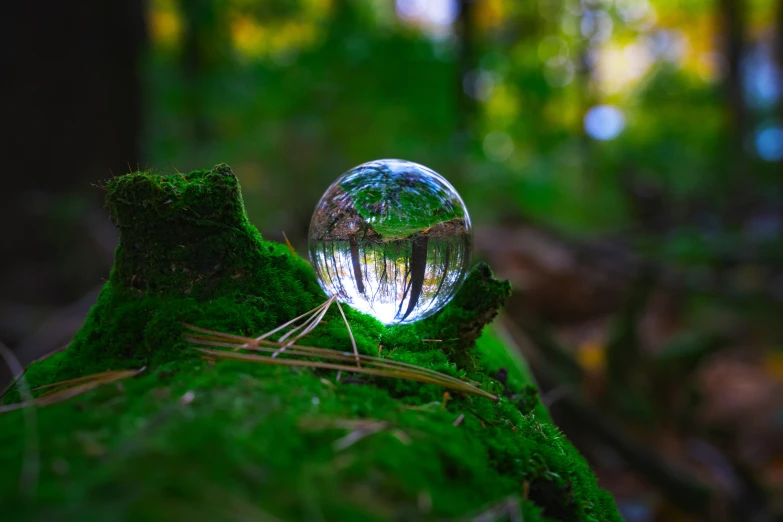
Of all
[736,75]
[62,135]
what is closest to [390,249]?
[62,135]

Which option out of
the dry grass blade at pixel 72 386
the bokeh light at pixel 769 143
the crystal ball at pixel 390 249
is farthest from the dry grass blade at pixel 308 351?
the bokeh light at pixel 769 143

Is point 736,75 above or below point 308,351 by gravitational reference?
above

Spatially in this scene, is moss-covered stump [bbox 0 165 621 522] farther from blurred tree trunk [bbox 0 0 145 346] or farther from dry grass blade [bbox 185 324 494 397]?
blurred tree trunk [bbox 0 0 145 346]

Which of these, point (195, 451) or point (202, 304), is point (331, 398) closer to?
point (195, 451)

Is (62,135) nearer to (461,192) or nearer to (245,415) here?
(461,192)

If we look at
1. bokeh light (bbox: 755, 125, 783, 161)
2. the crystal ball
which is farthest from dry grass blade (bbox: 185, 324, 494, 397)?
bokeh light (bbox: 755, 125, 783, 161)

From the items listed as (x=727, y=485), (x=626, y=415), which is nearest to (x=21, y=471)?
(x=626, y=415)
